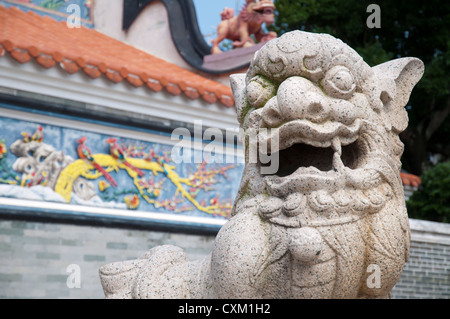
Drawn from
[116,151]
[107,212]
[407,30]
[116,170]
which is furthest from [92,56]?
[407,30]

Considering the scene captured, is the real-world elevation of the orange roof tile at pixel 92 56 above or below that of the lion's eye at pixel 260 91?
above

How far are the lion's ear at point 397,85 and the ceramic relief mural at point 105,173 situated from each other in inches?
142

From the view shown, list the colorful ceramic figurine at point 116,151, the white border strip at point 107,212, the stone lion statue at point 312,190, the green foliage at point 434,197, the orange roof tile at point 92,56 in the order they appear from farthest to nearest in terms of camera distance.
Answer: the green foliage at point 434,197 → the colorful ceramic figurine at point 116,151 → the orange roof tile at point 92,56 → the white border strip at point 107,212 → the stone lion statue at point 312,190

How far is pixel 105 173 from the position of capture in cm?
629

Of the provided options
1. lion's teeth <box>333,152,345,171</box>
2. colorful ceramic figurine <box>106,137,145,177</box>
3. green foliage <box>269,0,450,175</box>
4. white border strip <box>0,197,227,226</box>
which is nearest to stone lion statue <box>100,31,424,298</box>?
lion's teeth <box>333,152,345,171</box>

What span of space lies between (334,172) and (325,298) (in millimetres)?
502

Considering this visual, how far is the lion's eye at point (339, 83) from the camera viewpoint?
9.23 ft

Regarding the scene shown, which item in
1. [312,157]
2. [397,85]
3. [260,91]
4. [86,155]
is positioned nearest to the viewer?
[260,91]

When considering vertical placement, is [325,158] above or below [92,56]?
below

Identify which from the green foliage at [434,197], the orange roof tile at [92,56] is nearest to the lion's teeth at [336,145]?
the orange roof tile at [92,56]

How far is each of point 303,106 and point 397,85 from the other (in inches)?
26.5

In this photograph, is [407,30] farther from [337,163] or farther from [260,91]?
[337,163]

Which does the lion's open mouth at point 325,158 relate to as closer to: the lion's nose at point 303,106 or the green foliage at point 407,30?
the lion's nose at point 303,106
